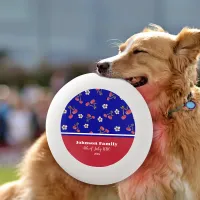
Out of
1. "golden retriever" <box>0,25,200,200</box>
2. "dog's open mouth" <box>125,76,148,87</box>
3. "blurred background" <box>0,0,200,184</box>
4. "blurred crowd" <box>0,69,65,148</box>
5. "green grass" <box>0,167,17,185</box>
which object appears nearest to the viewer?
"golden retriever" <box>0,25,200,200</box>

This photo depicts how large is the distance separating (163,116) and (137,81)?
1.34 ft

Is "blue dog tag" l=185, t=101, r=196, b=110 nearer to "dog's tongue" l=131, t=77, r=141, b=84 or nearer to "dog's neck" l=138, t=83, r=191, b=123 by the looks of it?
"dog's neck" l=138, t=83, r=191, b=123

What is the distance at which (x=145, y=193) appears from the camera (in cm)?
586

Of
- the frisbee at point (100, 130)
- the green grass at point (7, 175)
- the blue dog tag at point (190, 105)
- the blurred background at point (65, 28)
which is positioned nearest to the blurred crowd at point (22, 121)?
the green grass at point (7, 175)

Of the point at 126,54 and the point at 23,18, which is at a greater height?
the point at 126,54

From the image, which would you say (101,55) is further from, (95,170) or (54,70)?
(95,170)

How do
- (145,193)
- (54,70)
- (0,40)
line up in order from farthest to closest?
(0,40), (54,70), (145,193)

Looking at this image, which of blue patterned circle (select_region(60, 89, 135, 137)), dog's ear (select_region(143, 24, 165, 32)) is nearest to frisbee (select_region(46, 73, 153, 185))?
blue patterned circle (select_region(60, 89, 135, 137))

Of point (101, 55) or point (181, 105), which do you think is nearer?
point (181, 105)

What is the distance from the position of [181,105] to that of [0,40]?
75.9 ft

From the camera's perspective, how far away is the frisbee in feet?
19.4

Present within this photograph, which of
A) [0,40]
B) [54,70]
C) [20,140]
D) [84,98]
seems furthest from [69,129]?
[0,40]

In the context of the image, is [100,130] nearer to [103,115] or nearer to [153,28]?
[103,115]

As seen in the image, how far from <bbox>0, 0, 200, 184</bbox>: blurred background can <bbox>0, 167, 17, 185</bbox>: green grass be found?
12985mm
